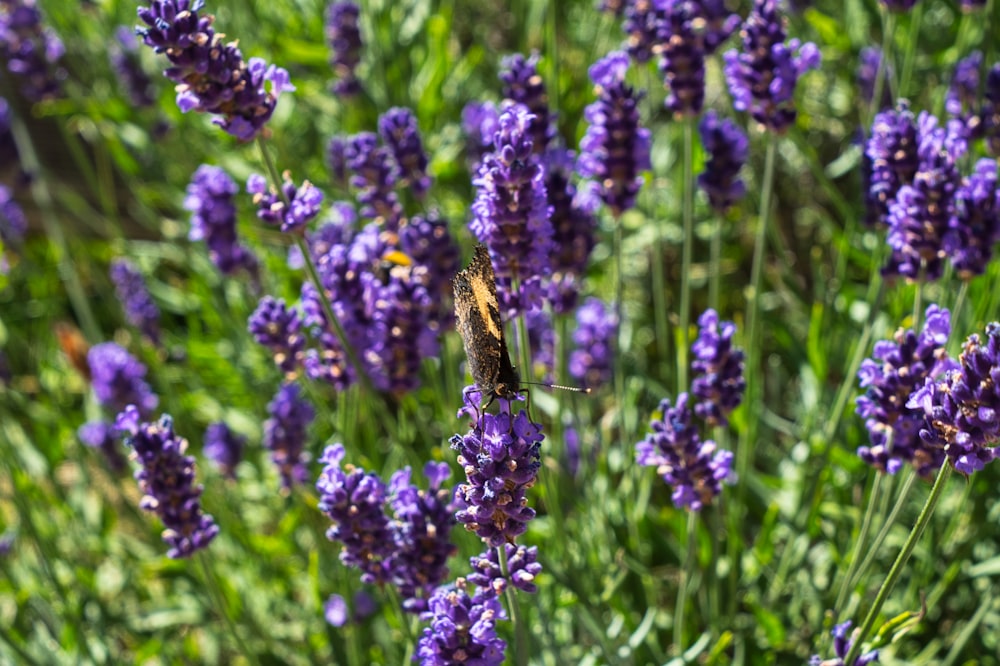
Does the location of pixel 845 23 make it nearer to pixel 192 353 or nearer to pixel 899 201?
pixel 899 201

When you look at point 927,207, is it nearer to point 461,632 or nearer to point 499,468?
point 499,468

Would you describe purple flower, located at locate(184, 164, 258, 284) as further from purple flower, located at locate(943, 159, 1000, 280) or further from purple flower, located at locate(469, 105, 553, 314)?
purple flower, located at locate(943, 159, 1000, 280)

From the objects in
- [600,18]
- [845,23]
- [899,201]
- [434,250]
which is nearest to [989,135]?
[899,201]

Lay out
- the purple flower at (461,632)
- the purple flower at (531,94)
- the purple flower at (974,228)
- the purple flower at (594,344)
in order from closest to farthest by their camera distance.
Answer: the purple flower at (461,632) < the purple flower at (974,228) < the purple flower at (531,94) < the purple flower at (594,344)

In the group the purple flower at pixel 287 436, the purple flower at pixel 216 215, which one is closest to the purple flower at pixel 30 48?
the purple flower at pixel 216 215

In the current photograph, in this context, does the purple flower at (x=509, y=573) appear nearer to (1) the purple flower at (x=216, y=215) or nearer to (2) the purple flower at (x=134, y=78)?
(1) the purple flower at (x=216, y=215)

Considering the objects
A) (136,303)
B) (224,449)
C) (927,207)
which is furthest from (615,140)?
(136,303)
